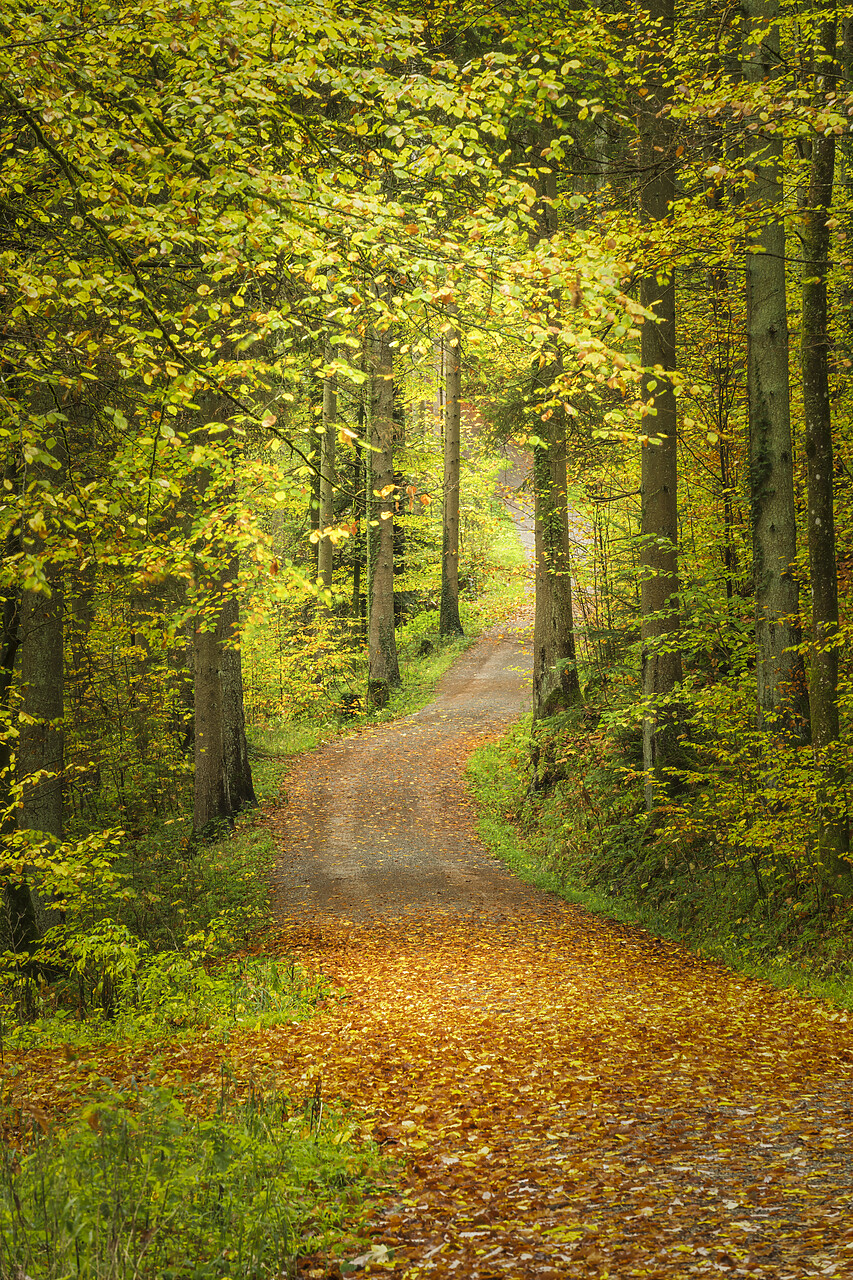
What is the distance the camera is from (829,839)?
7.65 meters

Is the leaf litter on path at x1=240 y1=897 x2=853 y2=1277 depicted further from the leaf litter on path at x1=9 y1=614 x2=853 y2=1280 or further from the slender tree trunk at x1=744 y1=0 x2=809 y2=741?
the slender tree trunk at x1=744 y1=0 x2=809 y2=741

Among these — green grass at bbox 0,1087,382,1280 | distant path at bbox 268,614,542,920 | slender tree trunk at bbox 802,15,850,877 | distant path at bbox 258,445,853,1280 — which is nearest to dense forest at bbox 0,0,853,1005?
slender tree trunk at bbox 802,15,850,877

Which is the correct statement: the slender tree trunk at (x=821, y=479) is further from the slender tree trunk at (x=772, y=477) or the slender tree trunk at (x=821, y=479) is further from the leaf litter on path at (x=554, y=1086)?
the leaf litter on path at (x=554, y=1086)

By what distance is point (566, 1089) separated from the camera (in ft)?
16.7

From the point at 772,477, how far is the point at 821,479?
4.84 feet

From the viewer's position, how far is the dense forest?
4.98 meters

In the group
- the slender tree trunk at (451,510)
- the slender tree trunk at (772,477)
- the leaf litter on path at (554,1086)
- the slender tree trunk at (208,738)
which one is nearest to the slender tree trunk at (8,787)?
the leaf litter on path at (554,1086)

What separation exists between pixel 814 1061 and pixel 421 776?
40.1 feet

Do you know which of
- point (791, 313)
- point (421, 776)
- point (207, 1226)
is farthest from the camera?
point (421, 776)

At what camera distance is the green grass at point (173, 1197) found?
8.96 ft

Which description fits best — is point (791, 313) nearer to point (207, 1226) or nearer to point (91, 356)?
point (91, 356)

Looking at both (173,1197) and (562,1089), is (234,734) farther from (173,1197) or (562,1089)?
(173,1197)

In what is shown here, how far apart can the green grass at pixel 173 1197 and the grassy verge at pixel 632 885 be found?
4.94 m

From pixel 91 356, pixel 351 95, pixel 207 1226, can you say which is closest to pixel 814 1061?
pixel 207 1226
